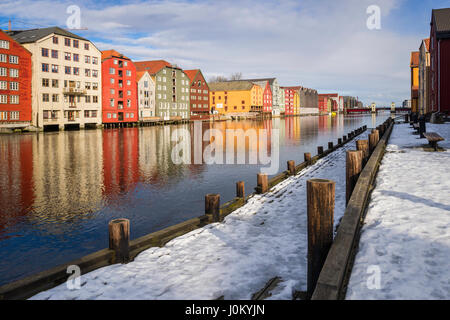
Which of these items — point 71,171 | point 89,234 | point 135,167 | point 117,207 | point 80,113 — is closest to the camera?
point 89,234

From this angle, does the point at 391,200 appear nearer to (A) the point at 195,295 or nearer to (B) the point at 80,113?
(A) the point at 195,295

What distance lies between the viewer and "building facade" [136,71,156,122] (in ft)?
242

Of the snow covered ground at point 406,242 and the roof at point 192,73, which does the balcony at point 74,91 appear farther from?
the snow covered ground at point 406,242

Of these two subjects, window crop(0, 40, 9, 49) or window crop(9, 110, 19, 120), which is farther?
window crop(9, 110, 19, 120)

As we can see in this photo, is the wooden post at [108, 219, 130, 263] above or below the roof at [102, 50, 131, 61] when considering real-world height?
below

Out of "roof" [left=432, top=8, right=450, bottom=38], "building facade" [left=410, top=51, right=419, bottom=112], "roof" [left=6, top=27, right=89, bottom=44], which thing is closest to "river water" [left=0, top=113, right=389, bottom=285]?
"roof" [left=432, top=8, right=450, bottom=38]

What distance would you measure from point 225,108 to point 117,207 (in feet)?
378

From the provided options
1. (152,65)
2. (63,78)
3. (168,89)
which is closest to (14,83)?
(63,78)

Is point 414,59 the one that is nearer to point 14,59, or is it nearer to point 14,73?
point 14,59

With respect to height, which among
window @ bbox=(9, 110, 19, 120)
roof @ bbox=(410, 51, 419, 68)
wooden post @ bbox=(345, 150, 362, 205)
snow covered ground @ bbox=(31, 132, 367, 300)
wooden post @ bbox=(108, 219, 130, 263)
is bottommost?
snow covered ground @ bbox=(31, 132, 367, 300)

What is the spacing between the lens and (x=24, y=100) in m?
51.1

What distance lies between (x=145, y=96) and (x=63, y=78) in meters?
20.4

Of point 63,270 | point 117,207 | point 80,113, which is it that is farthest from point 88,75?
point 63,270

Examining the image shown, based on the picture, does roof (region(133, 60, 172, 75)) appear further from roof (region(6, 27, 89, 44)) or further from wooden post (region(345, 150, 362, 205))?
wooden post (region(345, 150, 362, 205))
